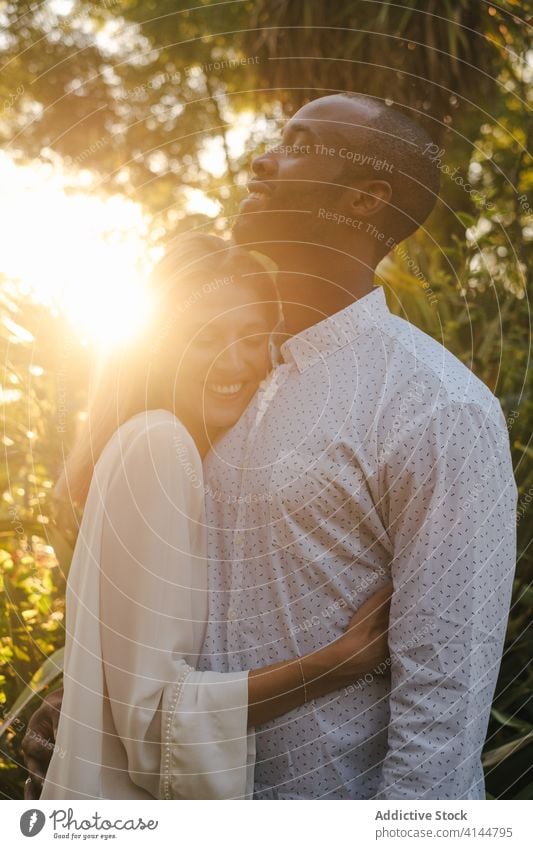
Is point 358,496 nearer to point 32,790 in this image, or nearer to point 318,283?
point 318,283

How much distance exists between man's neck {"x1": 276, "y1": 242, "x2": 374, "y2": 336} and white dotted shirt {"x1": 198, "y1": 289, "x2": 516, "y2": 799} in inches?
2.4

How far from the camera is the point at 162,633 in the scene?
195 centimetres

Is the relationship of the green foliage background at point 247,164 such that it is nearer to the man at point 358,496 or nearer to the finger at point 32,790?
the finger at point 32,790

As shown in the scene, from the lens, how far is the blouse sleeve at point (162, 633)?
189 cm

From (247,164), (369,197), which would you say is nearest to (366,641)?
(369,197)

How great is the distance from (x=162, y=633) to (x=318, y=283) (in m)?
1.01

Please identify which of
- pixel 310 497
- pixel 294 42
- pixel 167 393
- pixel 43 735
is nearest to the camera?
pixel 310 497

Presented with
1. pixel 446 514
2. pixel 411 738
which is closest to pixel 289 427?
pixel 446 514

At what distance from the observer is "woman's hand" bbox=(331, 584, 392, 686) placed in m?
1.87

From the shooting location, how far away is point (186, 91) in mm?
5496

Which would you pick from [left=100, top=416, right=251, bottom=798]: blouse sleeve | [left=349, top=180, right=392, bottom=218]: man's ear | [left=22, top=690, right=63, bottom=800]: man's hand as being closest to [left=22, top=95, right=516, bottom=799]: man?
[left=349, top=180, right=392, bottom=218]: man's ear

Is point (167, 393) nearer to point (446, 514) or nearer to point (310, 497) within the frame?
point (310, 497)

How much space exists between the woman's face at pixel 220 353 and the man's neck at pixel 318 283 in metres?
0.10

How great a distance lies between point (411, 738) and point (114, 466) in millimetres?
970
